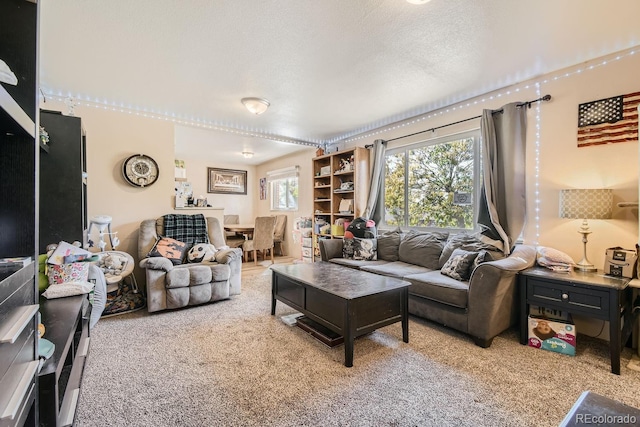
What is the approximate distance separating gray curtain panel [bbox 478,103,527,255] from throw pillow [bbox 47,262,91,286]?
3.39 m

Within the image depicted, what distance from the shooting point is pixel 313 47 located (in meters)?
2.31

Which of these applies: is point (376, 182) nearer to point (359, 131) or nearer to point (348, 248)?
point (359, 131)

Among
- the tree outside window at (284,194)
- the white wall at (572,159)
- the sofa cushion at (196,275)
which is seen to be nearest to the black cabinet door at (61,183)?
the sofa cushion at (196,275)

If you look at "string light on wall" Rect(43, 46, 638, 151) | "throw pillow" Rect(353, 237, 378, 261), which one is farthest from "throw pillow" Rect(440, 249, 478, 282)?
"string light on wall" Rect(43, 46, 638, 151)

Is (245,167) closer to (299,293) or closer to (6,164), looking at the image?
(299,293)

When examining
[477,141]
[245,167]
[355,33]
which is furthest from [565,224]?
[245,167]

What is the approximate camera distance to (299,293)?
2.63 meters

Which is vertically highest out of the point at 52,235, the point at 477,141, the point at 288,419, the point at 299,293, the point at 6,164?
the point at 477,141

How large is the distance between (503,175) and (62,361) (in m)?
3.58

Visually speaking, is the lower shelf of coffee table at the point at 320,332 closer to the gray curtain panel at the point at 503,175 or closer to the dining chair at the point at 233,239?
the gray curtain panel at the point at 503,175

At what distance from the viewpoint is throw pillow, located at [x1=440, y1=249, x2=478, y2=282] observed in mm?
2738

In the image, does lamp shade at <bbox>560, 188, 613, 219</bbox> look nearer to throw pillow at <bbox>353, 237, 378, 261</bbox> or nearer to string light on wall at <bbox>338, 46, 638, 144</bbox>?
string light on wall at <bbox>338, 46, 638, 144</bbox>

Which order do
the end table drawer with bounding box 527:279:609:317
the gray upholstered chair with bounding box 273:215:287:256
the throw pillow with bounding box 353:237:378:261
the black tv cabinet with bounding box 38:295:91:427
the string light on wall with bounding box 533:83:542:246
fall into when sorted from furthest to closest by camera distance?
1. the gray upholstered chair with bounding box 273:215:287:256
2. the throw pillow with bounding box 353:237:378:261
3. the string light on wall with bounding box 533:83:542:246
4. the end table drawer with bounding box 527:279:609:317
5. the black tv cabinet with bounding box 38:295:91:427

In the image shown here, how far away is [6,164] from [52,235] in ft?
5.59
